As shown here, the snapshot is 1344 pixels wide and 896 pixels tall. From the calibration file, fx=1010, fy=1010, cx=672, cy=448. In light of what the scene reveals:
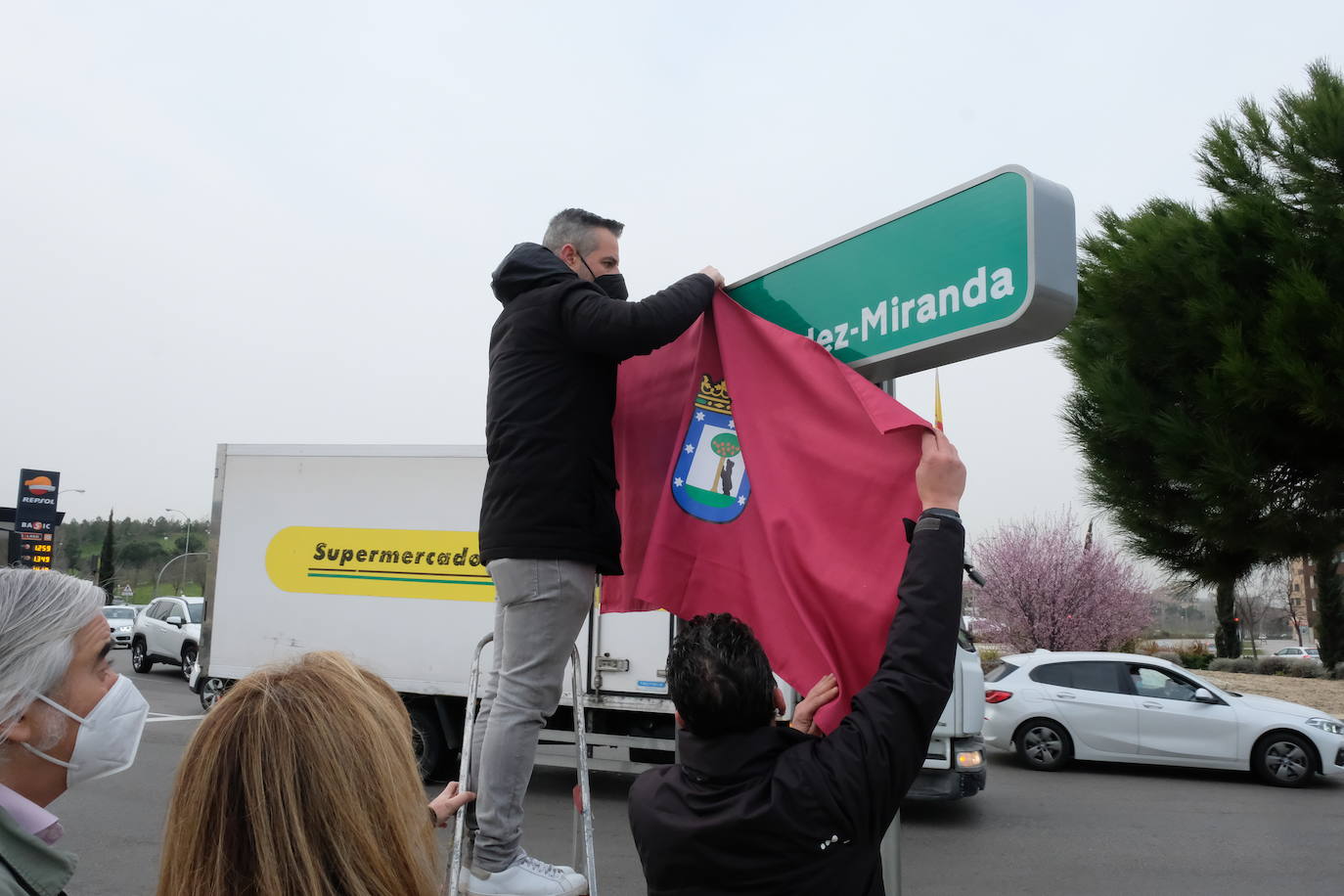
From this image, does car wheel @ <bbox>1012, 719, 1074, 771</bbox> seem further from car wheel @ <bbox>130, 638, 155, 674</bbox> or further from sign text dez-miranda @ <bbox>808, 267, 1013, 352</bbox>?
car wheel @ <bbox>130, 638, 155, 674</bbox>

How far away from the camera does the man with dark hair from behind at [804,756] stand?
187 centimetres

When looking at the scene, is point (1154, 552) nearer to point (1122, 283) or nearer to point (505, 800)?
point (1122, 283)

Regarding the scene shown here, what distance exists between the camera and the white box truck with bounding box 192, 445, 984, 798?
9031 mm

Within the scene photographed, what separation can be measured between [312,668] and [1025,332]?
1.54 m

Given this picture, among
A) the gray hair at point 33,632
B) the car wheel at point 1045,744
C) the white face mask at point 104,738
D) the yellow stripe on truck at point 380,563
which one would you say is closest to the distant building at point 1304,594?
the car wheel at point 1045,744

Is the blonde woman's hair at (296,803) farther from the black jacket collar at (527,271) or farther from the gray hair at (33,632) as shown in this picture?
the black jacket collar at (527,271)

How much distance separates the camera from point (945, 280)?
88.7 inches

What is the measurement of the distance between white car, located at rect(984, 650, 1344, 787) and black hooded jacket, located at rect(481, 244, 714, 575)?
11.8 meters

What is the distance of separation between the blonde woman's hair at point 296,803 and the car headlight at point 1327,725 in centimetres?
1357

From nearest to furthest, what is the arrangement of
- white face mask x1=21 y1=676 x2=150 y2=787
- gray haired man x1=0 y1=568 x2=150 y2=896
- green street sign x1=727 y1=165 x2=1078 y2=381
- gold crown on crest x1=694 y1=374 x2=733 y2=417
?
1. gray haired man x1=0 y1=568 x2=150 y2=896
2. white face mask x1=21 y1=676 x2=150 y2=787
3. green street sign x1=727 y1=165 x2=1078 y2=381
4. gold crown on crest x1=694 y1=374 x2=733 y2=417

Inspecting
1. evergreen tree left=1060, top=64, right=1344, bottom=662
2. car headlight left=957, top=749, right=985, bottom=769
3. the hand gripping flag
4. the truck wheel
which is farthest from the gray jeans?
evergreen tree left=1060, top=64, right=1344, bottom=662

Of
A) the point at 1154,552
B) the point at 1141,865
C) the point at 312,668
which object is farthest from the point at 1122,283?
the point at 312,668

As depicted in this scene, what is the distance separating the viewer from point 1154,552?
1977cm

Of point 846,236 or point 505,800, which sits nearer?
point 846,236
